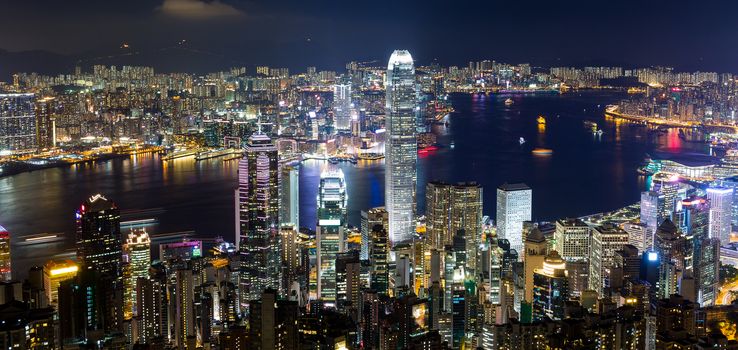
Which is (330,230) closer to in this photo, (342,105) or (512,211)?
(512,211)

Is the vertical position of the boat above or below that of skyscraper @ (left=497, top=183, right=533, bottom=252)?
above

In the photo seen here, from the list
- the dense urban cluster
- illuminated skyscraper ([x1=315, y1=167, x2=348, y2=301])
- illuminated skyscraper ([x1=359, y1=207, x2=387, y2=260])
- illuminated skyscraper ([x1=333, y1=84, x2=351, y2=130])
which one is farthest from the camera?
illuminated skyscraper ([x1=333, y1=84, x2=351, y2=130])

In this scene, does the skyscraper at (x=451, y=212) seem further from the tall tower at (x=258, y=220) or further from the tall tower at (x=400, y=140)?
the tall tower at (x=258, y=220)

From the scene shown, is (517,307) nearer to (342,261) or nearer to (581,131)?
(342,261)

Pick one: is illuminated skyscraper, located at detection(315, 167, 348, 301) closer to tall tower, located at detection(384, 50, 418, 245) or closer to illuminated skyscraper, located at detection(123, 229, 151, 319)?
tall tower, located at detection(384, 50, 418, 245)

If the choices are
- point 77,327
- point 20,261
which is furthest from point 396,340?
point 20,261

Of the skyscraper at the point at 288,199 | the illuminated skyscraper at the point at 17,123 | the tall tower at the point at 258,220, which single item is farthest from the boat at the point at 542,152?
the illuminated skyscraper at the point at 17,123

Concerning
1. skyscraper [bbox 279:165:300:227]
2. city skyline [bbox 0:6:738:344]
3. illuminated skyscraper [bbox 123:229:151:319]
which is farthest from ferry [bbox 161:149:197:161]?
illuminated skyscraper [bbox 123:229:151:319]
